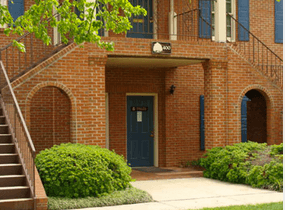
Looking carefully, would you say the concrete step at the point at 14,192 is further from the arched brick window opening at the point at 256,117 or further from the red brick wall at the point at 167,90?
the arched brick window opening at the point at 256,117

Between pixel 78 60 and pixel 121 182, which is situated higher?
pixel 78 60

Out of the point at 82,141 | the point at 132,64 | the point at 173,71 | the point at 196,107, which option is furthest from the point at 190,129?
the point at 82,141

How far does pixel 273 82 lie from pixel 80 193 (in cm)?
701

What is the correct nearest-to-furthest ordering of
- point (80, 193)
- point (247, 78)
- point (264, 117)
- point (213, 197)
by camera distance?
point (80, 193) → point (213, 197) → point (247, 78) → point (264, 117)

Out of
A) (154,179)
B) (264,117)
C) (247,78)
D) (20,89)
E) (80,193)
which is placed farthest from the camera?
(264,117)

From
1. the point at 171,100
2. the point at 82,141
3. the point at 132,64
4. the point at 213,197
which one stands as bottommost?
the point at 213,197

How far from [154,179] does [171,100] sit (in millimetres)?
3322

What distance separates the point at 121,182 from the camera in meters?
9.92

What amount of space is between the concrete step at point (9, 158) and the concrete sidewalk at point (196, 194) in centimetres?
185

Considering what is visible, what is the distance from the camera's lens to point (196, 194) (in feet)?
33.4

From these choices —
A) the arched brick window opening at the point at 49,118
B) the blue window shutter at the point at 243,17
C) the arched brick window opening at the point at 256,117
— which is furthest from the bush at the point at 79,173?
the blue window shutter at the point at 243,17

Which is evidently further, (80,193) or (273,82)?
(273,82)

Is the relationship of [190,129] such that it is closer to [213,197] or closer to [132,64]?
[132,64]

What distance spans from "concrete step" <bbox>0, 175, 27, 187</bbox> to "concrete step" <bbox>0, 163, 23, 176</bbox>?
0.86 feet
